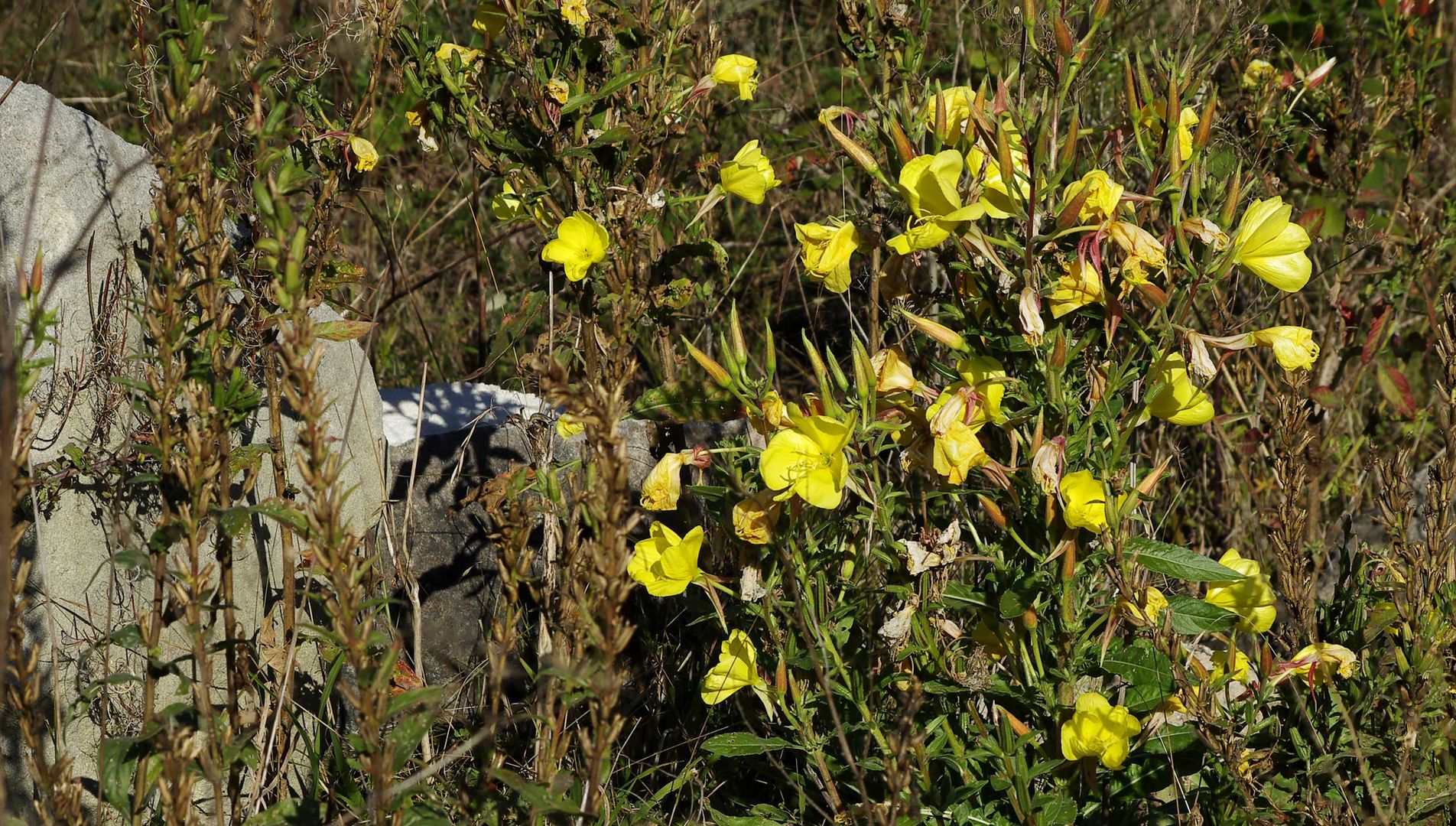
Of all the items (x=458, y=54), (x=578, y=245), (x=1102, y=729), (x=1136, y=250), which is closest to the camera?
(x=1136, y=250)

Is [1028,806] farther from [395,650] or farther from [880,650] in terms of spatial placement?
[395,650]

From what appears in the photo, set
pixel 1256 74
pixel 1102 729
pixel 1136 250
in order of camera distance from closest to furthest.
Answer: pixel 1136 250 → pixel 1102 729 → pixel 1256 74

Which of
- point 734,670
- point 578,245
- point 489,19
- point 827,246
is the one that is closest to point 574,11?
point 489,19

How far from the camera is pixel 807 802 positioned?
1.79 m

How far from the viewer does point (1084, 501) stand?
1454 millimetres

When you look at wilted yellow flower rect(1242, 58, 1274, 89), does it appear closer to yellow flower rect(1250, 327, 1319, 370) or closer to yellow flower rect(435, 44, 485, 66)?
yellow flower rect(1250, 327, 1319, 370)

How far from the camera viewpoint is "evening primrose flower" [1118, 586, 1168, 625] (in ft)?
4.62

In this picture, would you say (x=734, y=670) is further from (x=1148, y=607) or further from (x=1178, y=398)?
(x=1178, y=398)

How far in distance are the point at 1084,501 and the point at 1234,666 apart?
0.37 m

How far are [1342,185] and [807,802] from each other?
199 centimetres

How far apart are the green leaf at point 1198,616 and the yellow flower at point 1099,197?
1.72ft

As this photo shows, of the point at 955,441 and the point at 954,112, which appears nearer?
the point at 955,441

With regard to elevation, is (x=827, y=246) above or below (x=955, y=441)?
above

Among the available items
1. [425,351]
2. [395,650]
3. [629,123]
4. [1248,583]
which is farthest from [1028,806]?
[425,351]
